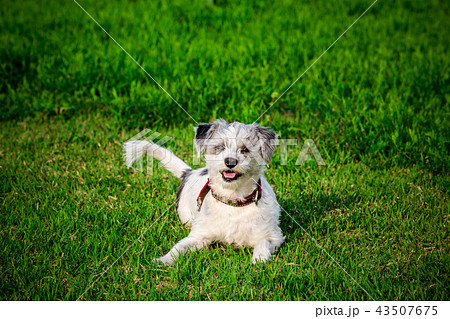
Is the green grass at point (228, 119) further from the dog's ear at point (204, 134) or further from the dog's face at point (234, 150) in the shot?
the dog's ear at point (204, 134)

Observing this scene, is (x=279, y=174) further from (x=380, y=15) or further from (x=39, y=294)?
(x=380, y=15)

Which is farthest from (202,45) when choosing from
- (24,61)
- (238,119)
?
(24,61)

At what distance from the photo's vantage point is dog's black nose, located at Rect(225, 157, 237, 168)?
3.33m

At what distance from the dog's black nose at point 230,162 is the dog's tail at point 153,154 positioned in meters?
1.45

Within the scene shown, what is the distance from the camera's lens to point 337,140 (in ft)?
18.5

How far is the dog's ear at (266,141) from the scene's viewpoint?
3.65 m

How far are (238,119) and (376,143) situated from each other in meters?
1.93

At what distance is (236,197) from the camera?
3658mm

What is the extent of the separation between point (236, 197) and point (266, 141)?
564 millimetres

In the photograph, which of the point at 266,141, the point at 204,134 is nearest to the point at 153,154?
the point at 204,134
